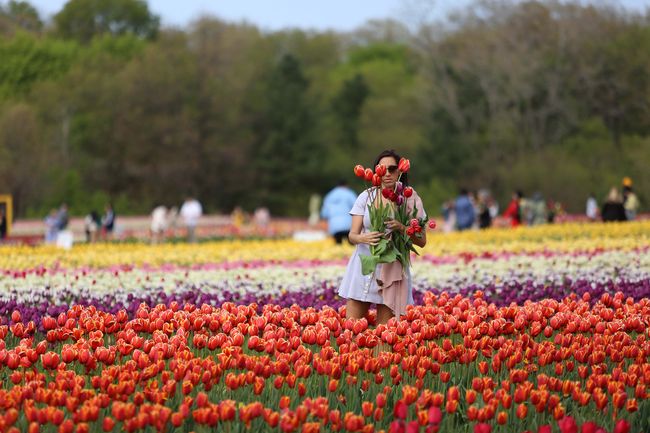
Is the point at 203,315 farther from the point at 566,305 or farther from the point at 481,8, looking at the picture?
the point at 481,8

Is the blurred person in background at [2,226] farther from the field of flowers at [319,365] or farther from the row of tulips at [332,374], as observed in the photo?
the row of tulips at [332,374]

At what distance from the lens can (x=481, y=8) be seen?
66.9m

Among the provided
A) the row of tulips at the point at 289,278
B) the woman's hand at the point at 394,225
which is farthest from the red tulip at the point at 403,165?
the row of tulips at the point at 289,278

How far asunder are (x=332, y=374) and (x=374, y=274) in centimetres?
188

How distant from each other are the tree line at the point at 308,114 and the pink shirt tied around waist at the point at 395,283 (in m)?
41.4

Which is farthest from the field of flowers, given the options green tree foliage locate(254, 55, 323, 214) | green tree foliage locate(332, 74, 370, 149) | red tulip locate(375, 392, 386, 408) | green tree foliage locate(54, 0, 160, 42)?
green tree foliage locate(54, 0, 160, 42)

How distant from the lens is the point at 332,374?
604cm

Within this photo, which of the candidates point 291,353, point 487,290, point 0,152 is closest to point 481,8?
point 0,152

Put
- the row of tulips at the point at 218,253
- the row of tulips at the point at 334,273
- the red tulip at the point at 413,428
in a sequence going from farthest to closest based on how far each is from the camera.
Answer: the row of tulips at the point at 218,253, the row of tulips at the point at 334,273, the red tulip at the point at 413,428

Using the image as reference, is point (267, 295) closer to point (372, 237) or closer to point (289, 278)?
point (289, 278)

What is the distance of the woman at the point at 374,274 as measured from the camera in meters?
7.68

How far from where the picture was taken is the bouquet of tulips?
7559 mm

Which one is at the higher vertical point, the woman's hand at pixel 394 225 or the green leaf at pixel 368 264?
the woman's hand at pixel 394 225

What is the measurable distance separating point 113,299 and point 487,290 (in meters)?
3.60
